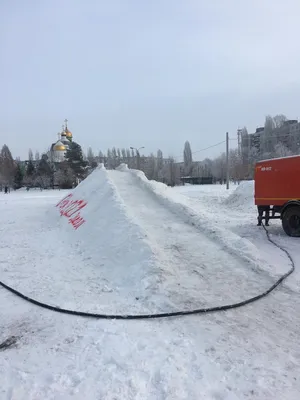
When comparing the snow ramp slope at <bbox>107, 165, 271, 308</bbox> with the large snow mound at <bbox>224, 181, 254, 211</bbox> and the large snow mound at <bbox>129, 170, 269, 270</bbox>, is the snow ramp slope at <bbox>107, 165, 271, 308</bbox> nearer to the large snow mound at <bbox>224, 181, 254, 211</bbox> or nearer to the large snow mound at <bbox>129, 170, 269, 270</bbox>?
the large snow mound at <bbox>129, 170, 269, 270</bbox>

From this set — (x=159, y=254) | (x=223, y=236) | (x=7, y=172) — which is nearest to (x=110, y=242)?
(x=159, y=254)

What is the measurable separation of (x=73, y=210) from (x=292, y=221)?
8.08 metres

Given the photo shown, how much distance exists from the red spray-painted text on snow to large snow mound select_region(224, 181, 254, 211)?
9.76 m

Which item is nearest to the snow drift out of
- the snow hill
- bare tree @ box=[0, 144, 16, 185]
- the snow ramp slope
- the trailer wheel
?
the snow hill

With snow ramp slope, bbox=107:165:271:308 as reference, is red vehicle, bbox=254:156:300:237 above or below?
above

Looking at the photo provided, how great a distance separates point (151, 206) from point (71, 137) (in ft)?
248

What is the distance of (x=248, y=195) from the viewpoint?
69.3ft

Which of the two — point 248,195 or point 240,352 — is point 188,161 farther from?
point 240,352

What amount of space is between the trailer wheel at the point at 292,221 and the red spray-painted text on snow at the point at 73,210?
21.9ft

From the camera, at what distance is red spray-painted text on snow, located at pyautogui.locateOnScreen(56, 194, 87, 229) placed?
1106 cm

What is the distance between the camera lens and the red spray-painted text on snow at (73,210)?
36.3 feet

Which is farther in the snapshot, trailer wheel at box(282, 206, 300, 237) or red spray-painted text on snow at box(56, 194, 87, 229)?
red spray-painted text on snow at box(56, 194, 87, 229)

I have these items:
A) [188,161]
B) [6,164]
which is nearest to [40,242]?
[6,164]

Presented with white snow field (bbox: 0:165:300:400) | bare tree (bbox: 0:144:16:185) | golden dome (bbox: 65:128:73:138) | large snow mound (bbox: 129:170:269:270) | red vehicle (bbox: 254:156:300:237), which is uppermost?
golden dome (bbox: 65:128:73:138)
